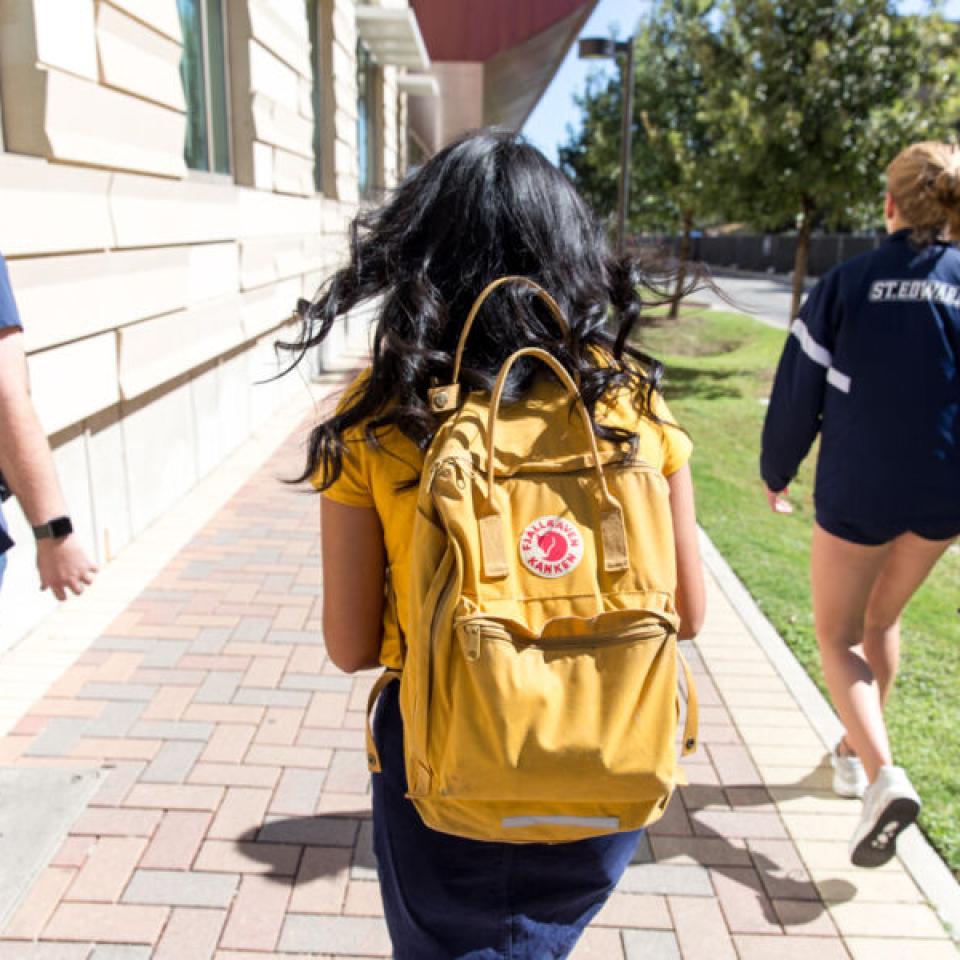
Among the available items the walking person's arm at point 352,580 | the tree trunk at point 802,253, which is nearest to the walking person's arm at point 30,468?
the walking person's arm at point 352,580

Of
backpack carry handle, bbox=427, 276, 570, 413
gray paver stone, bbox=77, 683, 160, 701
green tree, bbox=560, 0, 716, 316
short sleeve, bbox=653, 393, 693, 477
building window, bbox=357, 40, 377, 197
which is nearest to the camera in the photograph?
backpack carry handle, bbox=427, 276, 570, 413

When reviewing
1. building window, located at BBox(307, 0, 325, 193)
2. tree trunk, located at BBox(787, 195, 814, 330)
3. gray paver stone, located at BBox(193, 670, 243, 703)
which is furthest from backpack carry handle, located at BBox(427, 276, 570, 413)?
tree trunk, located at BBox(787, 195, 814, 330)

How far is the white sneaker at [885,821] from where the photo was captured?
269 cm

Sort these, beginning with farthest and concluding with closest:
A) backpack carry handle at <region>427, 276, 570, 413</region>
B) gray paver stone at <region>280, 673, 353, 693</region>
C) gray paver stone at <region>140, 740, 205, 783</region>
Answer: gray paver stone at <region>280, 673, 353, 693</region>
gray paver stone at <region>140, 740, 205, 783</region>
backpack carry handle at <region>427, 276, 570, 413</region>

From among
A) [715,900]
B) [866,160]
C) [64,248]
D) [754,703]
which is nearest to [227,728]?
[715,900]

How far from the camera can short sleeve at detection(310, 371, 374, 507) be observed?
1391 mm

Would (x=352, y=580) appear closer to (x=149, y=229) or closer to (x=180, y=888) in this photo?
(x=180, y=888)

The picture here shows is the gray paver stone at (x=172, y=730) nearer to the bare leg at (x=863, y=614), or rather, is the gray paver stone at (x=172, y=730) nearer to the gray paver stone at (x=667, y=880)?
the gray paver stone at (x=667, y=880)

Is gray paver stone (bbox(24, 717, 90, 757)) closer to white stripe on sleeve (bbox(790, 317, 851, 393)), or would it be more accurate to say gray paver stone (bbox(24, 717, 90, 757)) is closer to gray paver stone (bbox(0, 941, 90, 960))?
gray paver stone (bbox(0, 941, 90, 960))

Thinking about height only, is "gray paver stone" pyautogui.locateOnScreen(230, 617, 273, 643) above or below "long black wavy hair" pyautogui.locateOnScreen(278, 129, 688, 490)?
below

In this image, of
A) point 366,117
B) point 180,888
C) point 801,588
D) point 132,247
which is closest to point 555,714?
point 180,888

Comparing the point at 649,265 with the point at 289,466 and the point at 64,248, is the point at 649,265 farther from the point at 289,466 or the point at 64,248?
the point at 289,466

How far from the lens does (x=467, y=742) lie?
1.22 metres

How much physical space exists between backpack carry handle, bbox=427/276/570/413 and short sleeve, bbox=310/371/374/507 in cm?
13
